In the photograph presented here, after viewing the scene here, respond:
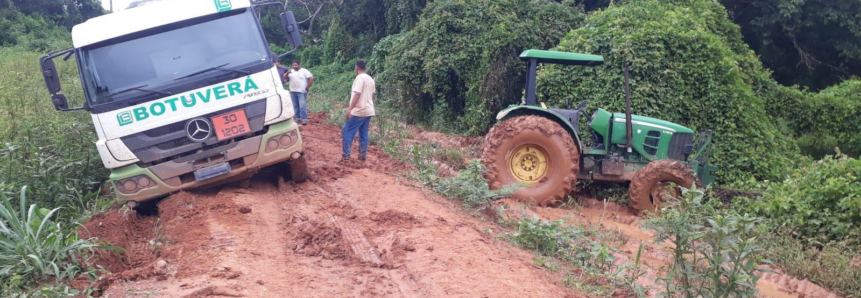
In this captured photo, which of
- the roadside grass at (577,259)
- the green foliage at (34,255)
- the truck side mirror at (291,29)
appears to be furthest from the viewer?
the truck side mirror at (291,29)

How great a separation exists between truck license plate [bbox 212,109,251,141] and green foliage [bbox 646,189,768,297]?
436cm

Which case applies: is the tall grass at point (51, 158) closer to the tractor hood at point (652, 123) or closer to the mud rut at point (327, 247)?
the mud rut at point (327, 247)

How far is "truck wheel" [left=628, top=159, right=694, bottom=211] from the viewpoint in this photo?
28.4 feet

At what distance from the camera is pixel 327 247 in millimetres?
5605

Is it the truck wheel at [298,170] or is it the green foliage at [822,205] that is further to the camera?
the truck wheel at [298,170]

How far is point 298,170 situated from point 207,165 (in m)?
1.19

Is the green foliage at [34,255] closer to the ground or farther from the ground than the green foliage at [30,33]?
farther from the ground

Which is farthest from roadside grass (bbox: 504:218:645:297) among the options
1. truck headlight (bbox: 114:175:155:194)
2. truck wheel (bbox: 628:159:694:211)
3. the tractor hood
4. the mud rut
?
truck headlight (bbox: 114:175:155:194)

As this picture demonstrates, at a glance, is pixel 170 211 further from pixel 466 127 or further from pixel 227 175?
pixel 466 127

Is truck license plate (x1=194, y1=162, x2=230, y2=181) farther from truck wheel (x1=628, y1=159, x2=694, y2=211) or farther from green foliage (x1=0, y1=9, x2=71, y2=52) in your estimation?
green foliage (x1=0, y1=9, x2=71, y2=52)

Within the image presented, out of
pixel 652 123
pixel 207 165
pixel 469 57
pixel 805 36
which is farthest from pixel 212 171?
pixel 805 36

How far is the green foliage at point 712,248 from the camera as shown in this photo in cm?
429

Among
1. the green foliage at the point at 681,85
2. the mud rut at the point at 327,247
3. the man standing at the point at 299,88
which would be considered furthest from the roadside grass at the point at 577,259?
the man standing at the point at 299,88

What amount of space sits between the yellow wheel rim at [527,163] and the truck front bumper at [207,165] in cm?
313
